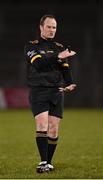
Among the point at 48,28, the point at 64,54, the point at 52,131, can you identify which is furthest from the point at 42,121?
the point at 48,28

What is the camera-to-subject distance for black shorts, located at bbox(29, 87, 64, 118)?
7.14m

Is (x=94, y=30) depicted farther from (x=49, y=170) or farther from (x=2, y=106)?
(x=49, y=170)

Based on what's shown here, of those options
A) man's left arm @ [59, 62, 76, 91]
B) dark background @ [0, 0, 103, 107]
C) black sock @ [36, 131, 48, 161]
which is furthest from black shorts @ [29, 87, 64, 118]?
dark background @ [0, 0, 103, 107]

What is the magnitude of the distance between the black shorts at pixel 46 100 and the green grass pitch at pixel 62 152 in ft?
2.58

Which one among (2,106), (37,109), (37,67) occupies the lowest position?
(2,106)

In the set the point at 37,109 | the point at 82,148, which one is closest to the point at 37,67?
the point at 37,109

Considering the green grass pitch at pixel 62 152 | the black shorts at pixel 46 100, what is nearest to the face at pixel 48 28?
the black shorts at pixel 46 100

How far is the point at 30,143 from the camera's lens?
1156 centimetres

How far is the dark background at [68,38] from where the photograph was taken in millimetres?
27734

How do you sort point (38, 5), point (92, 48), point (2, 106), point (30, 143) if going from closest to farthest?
point (30, 143)
point (2, 106)
point (92, 48)
point (38, 5)

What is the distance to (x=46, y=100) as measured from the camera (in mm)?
7195

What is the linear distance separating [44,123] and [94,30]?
2627cm

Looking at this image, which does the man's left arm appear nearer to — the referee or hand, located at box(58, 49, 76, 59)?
the referee

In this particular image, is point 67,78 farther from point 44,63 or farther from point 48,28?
point 48,28
